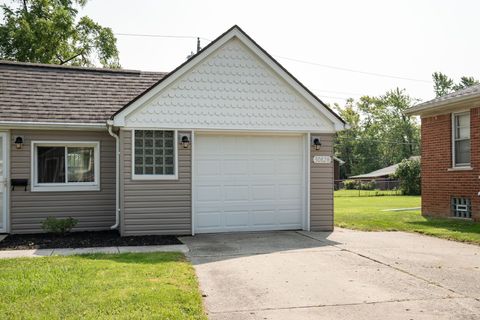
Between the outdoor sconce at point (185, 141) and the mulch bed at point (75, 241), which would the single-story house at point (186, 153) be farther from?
the mulch bed at point (75, 241)

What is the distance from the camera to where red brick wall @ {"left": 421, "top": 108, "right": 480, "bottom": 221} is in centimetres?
1391

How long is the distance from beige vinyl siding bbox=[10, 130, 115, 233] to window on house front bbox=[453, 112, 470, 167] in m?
9.79

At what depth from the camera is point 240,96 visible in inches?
467

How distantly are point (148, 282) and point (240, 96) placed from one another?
6.35 metres

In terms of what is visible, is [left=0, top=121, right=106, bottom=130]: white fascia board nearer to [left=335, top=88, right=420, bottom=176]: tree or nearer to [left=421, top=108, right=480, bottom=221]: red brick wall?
[left=421, top=108, right=480, bottom=221]: red brick wall

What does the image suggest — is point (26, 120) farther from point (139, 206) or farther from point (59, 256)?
point (59, 256)

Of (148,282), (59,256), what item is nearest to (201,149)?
(59,256)

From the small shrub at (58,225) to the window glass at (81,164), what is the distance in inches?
59.3

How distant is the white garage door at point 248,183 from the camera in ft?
38.8

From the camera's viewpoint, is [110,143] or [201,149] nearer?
[201,149]

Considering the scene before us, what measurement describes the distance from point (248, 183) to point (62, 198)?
4.58 m

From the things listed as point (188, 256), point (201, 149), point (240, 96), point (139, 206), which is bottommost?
point (188, 256)

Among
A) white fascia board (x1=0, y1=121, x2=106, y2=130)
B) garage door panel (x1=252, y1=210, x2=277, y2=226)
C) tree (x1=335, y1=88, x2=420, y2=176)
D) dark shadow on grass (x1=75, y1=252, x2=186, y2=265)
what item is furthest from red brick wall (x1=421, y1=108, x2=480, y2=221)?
tree (x1=335, y1=88, x2=420, y2=176)

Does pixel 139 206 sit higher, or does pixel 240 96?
pixel 240 96
